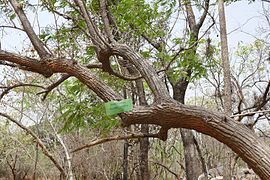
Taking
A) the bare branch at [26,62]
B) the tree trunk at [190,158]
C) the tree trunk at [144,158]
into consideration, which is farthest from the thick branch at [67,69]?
the tree trunk at [144,158]

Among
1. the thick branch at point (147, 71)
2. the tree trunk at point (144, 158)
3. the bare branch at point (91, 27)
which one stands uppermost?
the bare branch at point (91, 27)

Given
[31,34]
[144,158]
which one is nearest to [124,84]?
[144,158]

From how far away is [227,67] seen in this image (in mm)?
3516

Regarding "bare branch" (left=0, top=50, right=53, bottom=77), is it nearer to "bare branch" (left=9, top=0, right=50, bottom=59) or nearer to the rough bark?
"bare branch" (left=9, top=0, right=50, bottom=59)

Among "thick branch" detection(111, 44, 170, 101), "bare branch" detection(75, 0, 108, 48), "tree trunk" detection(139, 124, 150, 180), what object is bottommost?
"tree trunk" detection(139, 124, 150, 180)

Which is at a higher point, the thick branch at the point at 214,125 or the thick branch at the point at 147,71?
the thick branch at the point at 147,71

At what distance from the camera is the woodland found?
2.30m

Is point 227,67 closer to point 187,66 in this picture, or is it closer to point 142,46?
point 187,66

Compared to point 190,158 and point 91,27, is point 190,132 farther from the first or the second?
point 91,27

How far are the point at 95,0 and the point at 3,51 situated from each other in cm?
183

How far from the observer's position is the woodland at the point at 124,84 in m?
2.30

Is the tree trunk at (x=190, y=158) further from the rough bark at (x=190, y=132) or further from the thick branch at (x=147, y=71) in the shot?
the thick branch at (x=147, y=71)

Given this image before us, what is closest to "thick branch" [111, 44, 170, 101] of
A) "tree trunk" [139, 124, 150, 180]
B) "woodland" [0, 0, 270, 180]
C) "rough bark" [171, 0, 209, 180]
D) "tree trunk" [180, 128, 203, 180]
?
"woodland" [0, 0, 270, 180]

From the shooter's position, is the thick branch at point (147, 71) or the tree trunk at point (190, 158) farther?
the tree trunk at point (190, 158)
